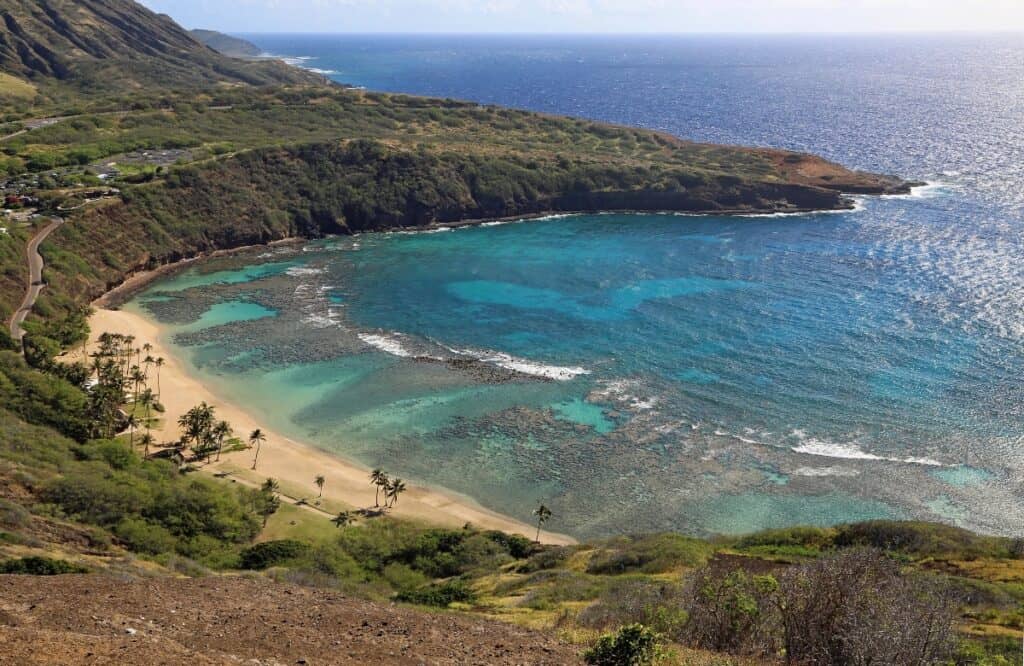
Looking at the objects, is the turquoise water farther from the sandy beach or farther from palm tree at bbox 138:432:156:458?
palm tree at bbox 138:432:156:458

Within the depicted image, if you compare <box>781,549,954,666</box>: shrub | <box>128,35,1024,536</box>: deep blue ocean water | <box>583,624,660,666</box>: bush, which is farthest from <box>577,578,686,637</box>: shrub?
<box>128,35,1024,536</box>: deep blue ocean water

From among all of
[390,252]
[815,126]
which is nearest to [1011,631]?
[390,252]

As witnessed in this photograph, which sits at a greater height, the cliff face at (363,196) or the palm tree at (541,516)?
the cliff face at (363,196)

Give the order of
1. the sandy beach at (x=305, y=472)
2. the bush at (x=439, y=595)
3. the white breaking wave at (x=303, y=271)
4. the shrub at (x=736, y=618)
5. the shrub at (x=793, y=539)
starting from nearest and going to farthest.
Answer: the shrub at (x=736, y=618) → the bush at (x=439, y=595) → the shrub at (x=793, y=539) → the sandy beach at (x=305, y=472) → the white breaking wave at (x=303, y=271)

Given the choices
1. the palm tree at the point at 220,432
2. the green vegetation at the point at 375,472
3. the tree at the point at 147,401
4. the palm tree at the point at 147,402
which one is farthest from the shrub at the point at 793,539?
the tree at the point at 147,401

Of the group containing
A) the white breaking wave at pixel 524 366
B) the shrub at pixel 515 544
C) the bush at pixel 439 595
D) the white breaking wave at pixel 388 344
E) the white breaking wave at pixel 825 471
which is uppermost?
the white breaking wave at pixel 388 344

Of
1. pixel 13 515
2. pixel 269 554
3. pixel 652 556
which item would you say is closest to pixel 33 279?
pixel 13 515

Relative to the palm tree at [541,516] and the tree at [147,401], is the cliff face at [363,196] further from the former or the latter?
the palm tree at [541,516]

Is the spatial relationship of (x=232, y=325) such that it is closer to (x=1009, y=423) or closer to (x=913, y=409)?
(x=913, y=409)
